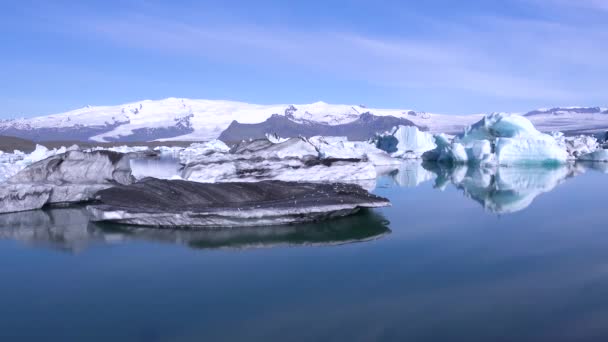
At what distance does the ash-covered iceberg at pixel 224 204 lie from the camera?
578 centimetres

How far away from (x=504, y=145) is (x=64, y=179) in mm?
14287

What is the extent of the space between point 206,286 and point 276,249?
3.97 feet

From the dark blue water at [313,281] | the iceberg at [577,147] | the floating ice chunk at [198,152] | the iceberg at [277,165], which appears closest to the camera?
the dark blue water at [313,281]

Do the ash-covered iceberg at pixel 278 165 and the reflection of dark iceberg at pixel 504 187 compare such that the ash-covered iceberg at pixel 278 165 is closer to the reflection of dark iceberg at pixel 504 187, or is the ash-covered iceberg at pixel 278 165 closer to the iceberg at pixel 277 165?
the iceberg at pixel 277 165

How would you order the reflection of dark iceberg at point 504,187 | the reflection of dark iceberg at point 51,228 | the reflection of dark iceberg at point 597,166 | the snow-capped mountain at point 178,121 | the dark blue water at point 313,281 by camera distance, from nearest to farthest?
the dark blue water at point 313,281 < the reflection of dark iceberg at point 51,228 < the reflection of dark iceberg at point 504,187 < the reflection of dark iceberg at point 597,166 < the snow-capped mountain at point 178,121

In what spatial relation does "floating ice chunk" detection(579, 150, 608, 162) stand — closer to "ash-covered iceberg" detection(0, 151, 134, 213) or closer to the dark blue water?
the dark blue water

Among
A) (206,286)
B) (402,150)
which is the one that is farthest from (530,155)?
(206,286)

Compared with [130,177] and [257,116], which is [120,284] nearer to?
[130,177]

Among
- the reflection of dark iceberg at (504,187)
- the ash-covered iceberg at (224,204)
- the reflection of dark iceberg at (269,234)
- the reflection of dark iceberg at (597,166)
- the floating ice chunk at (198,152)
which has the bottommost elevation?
the reflection of dark iceberg at (597,166)

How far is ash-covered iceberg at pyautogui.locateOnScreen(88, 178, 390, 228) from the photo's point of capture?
5.78m

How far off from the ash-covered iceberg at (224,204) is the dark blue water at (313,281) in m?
0.19

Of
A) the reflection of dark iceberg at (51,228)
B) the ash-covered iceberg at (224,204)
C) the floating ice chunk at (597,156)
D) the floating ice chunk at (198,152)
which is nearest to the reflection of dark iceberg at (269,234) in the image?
the ash-covered iceberg at (224,204)

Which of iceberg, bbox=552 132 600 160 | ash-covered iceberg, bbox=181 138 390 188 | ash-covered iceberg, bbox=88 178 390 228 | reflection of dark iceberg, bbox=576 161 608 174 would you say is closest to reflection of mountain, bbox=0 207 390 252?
ash-covered iceberg, bbox=88 178 390 228

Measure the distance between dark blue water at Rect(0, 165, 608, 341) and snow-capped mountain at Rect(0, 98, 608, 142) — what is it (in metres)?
95.2
